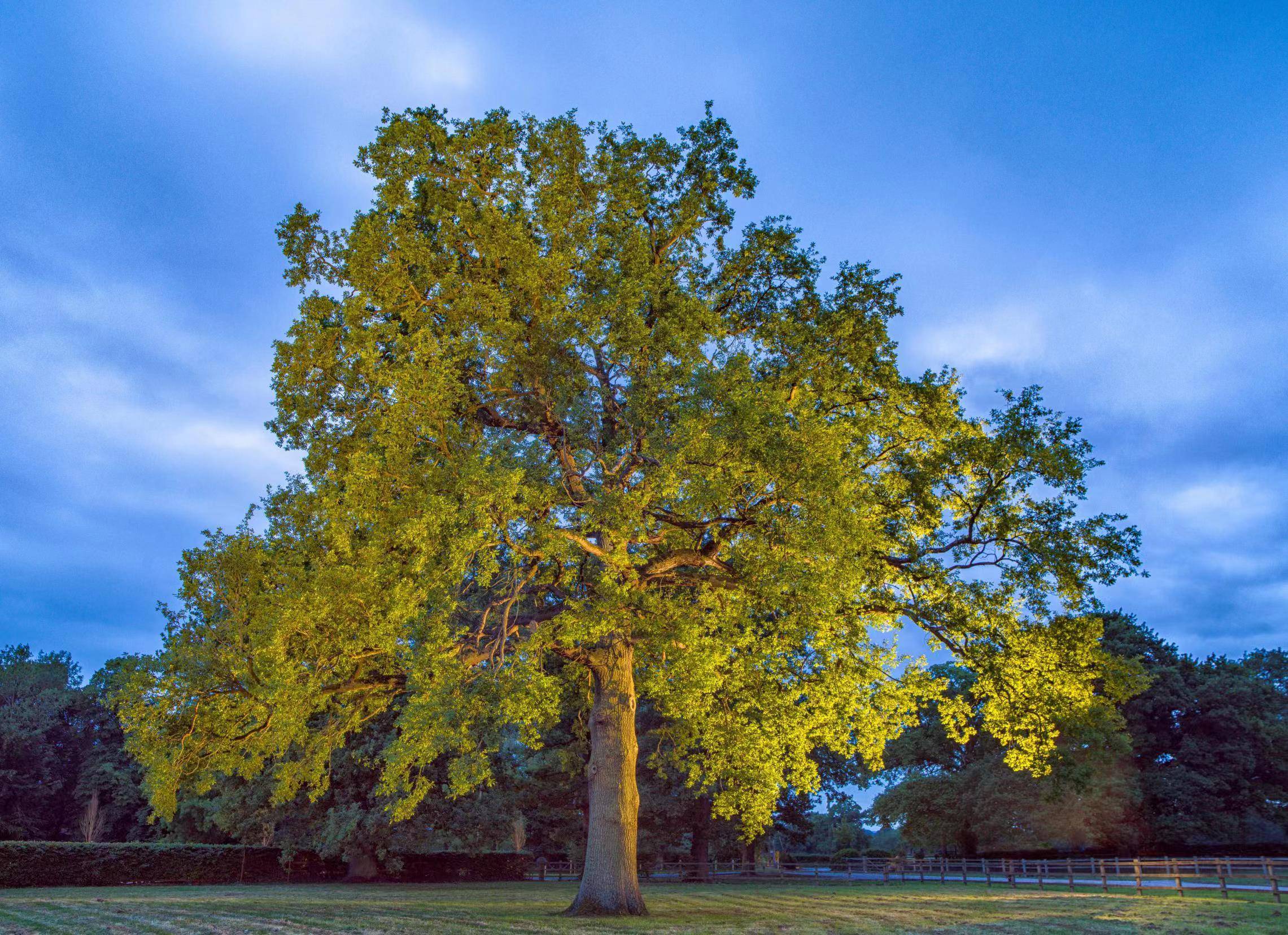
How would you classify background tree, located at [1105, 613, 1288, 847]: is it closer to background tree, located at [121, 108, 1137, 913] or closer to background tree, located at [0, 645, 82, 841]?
background tree, located at [121, 108, 1137, 913]

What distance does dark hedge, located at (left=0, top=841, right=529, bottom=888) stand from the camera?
31.0 meters

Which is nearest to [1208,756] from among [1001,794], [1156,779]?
[1156,779]

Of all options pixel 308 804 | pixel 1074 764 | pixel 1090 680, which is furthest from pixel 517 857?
pixel 1090 680

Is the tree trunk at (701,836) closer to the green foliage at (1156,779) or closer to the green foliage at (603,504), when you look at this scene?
the green foliage at (1156,779)

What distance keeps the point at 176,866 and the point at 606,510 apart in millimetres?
32829

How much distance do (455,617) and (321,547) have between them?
6579 mm

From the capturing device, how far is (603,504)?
51.7ft

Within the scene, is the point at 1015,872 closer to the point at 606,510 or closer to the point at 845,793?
the point at 845,793

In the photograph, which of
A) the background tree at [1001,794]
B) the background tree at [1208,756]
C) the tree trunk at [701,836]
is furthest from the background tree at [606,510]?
the background tree at [1208,756]

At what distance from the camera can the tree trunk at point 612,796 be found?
57.1 ft

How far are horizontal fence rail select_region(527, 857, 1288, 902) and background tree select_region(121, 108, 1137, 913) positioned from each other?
1618 centimetres

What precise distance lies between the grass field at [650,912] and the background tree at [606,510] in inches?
97.5

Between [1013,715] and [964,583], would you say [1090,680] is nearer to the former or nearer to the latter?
[1013,715]

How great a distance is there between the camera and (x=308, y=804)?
37250 mm
